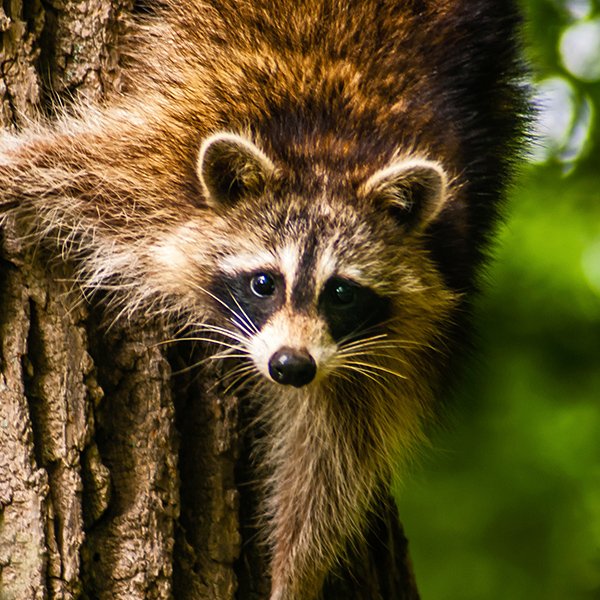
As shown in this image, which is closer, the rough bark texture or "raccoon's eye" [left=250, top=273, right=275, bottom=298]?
the rough bark texture

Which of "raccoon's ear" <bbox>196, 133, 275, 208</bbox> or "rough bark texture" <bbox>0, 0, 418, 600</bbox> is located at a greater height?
"raccoon's ear" <bbox>196, 133, 275, 208</bbox>

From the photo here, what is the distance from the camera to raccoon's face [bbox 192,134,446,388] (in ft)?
7.77

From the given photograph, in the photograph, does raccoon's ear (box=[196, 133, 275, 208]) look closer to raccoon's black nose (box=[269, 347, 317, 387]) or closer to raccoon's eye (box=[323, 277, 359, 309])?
raccoon's eye (box=[323, 277, 359, 309])

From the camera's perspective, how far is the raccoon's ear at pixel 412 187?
238cm

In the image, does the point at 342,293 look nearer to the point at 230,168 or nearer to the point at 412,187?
the point at 412,187

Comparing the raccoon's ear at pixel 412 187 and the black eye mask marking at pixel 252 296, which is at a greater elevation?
the raccoon's ear at pixel 412 187

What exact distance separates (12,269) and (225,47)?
115 cm

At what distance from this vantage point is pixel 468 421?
13.1 feet

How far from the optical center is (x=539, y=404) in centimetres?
385

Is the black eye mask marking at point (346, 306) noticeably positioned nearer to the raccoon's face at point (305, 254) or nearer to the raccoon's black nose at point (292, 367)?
the raccoon's face at point (305, 254)

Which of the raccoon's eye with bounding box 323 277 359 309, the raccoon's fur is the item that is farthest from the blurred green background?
the raccoon's eye with bounding box 323 277 359 309

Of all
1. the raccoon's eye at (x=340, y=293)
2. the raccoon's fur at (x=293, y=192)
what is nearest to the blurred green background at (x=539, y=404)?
the raccoon's fur at (x=293, y=192)

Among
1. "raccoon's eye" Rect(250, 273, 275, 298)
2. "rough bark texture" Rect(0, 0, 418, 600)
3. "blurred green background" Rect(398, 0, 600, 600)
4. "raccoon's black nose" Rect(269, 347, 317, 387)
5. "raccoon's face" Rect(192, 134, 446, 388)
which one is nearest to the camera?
"rough bark texture" Rect(0, 0, 418, 600)

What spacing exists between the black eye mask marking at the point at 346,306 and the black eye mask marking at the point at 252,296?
16 centimetres
